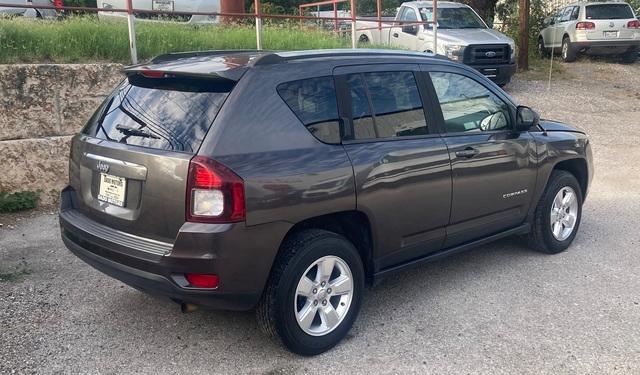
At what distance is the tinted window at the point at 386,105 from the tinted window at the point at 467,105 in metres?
0.26

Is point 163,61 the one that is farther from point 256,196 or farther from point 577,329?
point 577,329

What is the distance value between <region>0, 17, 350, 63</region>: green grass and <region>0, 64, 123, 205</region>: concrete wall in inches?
20.6

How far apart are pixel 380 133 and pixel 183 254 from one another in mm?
1530

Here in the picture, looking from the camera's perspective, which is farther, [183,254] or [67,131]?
[67,131]

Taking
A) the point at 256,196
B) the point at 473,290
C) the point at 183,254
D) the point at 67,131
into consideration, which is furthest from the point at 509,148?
the point at 67,131

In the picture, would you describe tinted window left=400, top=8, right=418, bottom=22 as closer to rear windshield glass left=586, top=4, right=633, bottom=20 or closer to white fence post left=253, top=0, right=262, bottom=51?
white fence post left=253, top=0, right=262, bottom=51

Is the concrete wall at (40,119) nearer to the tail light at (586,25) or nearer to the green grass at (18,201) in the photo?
the green grass at (18,201)

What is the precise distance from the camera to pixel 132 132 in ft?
12.0

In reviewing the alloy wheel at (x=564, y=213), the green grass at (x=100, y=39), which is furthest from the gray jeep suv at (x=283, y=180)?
the green grass at (x=100, y=39)

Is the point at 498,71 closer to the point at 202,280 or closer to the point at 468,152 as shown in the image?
the point at 468,152

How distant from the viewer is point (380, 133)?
406 centimetres

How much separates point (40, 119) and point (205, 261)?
4.35 metres

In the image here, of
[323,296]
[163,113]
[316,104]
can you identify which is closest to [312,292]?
[323,296]

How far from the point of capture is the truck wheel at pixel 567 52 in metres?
18.4
